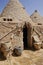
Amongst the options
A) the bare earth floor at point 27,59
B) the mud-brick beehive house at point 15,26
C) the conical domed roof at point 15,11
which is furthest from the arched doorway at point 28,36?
the bare earth floor at point 27,59

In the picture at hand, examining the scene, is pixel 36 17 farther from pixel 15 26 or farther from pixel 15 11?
pixel 15 26

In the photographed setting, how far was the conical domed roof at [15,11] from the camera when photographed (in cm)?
1476

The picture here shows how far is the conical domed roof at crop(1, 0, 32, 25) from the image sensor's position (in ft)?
48.4

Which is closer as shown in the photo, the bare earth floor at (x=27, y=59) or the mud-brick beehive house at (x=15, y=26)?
the bare earth floor at (x=27, y=59)

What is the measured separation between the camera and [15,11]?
1519 centimetres

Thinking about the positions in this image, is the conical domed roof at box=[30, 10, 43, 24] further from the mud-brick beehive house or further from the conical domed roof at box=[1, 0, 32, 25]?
the conical domed roof at box=[1, 0, 32, 25]

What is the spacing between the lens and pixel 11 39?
38.8 feet

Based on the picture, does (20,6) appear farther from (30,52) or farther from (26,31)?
(30,52)

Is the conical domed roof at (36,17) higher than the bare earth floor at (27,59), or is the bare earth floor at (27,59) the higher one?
the conical domed roof at (36,17)

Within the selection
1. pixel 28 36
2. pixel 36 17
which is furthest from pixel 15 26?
pixel 36 17

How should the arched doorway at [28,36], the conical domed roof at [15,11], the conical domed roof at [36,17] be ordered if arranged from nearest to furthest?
the arched doorway at [28,36] → the conical domed roof at [15,11] → the conical domed roof at [36,17]

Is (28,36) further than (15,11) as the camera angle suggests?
No

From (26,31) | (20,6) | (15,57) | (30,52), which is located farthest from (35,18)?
(15,57)

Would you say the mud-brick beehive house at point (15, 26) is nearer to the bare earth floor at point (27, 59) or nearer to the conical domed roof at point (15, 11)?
the conical domed roof at point (15, 11)
